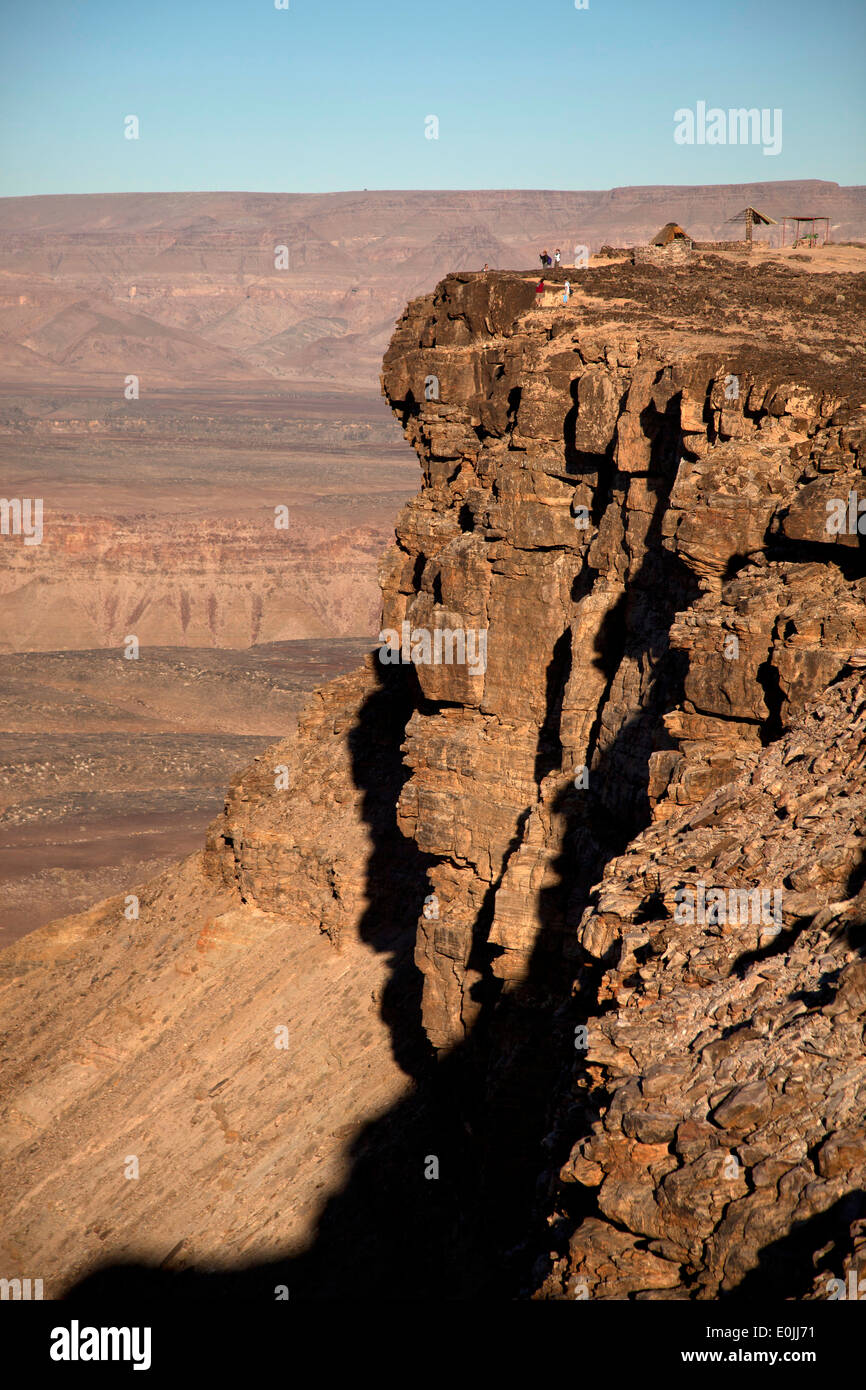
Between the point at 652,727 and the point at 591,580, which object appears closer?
the point at 652,727

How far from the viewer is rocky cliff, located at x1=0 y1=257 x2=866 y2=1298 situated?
1082 centimetres

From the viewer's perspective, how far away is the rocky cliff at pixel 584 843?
10.8 m

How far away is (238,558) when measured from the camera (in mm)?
122625

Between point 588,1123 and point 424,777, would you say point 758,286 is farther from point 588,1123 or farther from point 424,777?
point 588,1123

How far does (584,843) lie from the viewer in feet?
72.2
